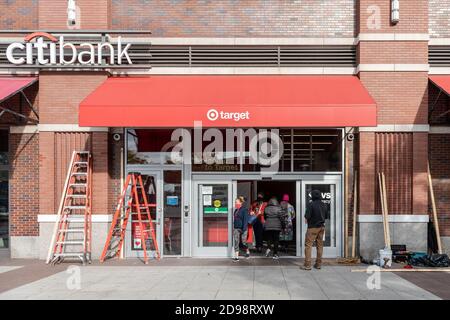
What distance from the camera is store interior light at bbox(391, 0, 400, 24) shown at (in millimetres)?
11609

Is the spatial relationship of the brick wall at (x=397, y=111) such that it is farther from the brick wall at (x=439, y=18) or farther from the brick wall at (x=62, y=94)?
the brick wall at (x=62, y=94)

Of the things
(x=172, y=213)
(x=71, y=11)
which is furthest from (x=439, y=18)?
(x=71, y=11)

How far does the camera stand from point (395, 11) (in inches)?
458

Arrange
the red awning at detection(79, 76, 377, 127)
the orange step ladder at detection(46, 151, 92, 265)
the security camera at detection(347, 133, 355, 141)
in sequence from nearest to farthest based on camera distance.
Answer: the red awning at detection(79, 76, 377, 127) → the orange step ladder at detection(46, 151, 92, 265) → the security camera at detection(347, 133, 355, 141)

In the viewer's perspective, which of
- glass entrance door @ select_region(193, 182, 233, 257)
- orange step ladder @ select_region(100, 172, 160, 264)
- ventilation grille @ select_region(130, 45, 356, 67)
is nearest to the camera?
orange step ladder @ select_region(100, 172, 160, 264)

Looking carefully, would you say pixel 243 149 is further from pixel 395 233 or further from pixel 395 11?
pixel 395 11

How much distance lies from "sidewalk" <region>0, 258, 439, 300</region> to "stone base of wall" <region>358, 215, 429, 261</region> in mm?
1269

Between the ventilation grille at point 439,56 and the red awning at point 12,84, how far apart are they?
1024 centimetres

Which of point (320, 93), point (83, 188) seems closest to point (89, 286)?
point (83, 188)

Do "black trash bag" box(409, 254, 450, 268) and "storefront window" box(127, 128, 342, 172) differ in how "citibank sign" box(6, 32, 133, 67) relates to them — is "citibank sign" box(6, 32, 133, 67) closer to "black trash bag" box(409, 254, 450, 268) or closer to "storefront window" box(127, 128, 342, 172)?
"storefront window" box(127, 128, 342, 172)

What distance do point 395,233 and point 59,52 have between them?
959 centimetres

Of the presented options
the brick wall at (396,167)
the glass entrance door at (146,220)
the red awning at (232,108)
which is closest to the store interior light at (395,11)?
the red awning at (232,108)

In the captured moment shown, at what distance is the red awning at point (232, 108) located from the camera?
10422 mm

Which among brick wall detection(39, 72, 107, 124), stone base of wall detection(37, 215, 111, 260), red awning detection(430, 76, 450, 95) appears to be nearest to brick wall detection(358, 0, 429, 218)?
red awning detection(430, 76, 450, 95)
